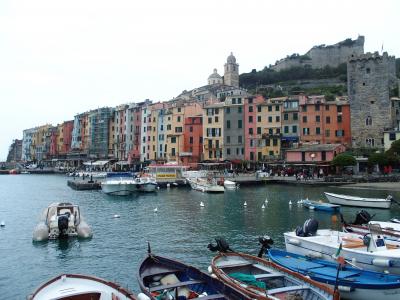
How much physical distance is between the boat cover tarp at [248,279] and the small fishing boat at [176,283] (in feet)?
4.65

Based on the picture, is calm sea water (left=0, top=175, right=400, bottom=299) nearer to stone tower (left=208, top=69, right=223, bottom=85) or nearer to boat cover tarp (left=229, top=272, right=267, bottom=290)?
boat cover tarp (left=229, top=272, right=267, bottom=290)

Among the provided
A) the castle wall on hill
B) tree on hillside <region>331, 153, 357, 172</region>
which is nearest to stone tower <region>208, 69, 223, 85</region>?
the castle wall on hill

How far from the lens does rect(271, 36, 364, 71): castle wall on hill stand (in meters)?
129

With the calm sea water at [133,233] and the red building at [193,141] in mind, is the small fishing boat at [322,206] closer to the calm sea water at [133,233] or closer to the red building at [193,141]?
the calm sea water at [133,233]

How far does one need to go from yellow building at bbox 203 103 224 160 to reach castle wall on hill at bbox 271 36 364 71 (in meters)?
59.5

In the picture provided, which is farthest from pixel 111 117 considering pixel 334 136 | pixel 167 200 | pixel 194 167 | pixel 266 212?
pixel 266 212

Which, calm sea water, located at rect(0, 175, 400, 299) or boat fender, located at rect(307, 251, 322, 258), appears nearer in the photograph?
boat fender, located at rect(307, 251, 322, 258)

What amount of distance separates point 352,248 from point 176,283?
301 inches

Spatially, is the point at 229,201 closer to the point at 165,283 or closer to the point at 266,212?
the point at 266,212

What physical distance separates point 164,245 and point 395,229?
12.7m

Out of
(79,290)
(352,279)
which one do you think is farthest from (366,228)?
(79,290)

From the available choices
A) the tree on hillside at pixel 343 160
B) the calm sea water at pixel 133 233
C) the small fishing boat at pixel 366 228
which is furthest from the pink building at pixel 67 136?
the small fishing boat at pixel 366 228

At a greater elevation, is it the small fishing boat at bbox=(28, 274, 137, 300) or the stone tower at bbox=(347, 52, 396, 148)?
the stone tower at bbox=(347, 52, 396, 148)

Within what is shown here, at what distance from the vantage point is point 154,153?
97.2 m
